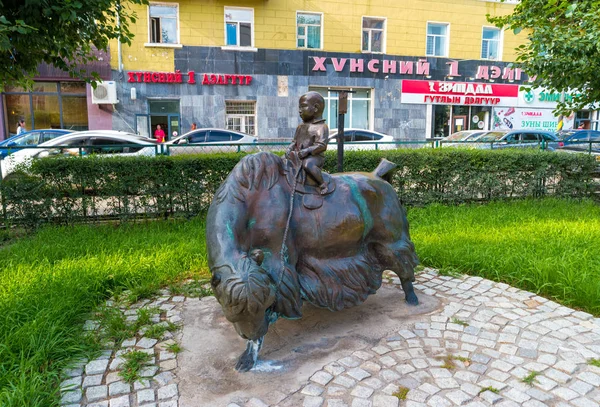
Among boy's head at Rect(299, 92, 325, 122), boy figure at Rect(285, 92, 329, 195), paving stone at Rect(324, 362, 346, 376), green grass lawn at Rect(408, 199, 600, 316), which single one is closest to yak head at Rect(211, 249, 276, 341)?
paving stone at Rect(324, 362, 346, 376)

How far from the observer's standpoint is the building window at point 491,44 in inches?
804

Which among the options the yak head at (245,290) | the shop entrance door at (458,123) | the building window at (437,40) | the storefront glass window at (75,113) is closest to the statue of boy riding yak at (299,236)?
the yak head at (245,290)

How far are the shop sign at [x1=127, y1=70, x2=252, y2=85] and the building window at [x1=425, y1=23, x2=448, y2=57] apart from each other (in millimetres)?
8549

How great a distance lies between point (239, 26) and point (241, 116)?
3.57 metres

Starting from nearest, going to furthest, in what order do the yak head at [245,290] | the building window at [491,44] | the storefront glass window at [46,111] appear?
the yak head at [245,290] → the storefront glass window at [46,111] → the building window at [491,44]

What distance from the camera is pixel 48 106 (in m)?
17.0

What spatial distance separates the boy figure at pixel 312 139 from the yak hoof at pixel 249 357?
1.10 meters

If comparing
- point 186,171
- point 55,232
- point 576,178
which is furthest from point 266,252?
point 576,178

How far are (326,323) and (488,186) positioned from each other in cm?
586

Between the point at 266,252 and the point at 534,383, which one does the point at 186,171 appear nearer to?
the point at 266,252

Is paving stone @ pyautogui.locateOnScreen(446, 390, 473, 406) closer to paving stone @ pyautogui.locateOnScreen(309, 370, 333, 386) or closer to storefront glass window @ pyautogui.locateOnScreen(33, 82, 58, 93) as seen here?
paving stone @ pyautogui.locateOnScreen(309, 370, 333, 386)

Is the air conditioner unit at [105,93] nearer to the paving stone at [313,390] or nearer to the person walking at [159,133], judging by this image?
the person walking at [159,133]

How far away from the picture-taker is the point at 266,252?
2.74 metres

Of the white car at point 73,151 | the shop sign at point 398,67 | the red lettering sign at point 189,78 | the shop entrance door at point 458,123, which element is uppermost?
the shop sign at point 398,67
